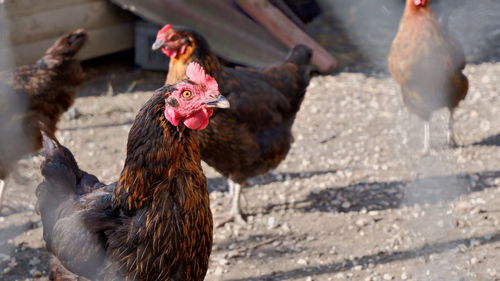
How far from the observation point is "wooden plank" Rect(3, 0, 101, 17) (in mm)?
5238

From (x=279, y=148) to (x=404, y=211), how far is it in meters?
0.85

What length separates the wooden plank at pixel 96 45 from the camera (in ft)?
17.8

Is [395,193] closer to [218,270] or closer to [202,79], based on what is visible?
[218,270]

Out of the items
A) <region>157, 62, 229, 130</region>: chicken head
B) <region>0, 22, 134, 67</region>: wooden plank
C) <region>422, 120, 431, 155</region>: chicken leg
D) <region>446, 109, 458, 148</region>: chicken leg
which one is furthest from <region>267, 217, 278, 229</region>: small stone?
<region>0, 22, 134, 67</region>: wooden plank

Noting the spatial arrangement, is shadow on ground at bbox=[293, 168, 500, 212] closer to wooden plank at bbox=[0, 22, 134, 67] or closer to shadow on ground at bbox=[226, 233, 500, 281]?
shadow on ground at bbox=[226, 233, 500, 281]

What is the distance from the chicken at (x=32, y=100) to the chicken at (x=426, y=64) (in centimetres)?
216

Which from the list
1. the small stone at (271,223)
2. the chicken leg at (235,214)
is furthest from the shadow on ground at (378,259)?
the chicken leg at (235,214)

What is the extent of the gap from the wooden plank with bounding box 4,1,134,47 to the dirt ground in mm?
564

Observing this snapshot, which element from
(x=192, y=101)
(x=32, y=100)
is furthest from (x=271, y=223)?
(x=192, y=101)

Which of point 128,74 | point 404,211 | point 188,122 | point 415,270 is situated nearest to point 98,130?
point 128,74

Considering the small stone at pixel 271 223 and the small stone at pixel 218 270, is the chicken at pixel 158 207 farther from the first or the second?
the small stone at pixel 271 223

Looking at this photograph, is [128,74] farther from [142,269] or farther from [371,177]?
[142,269]

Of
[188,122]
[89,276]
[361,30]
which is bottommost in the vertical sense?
[361,30]

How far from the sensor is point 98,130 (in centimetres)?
516
